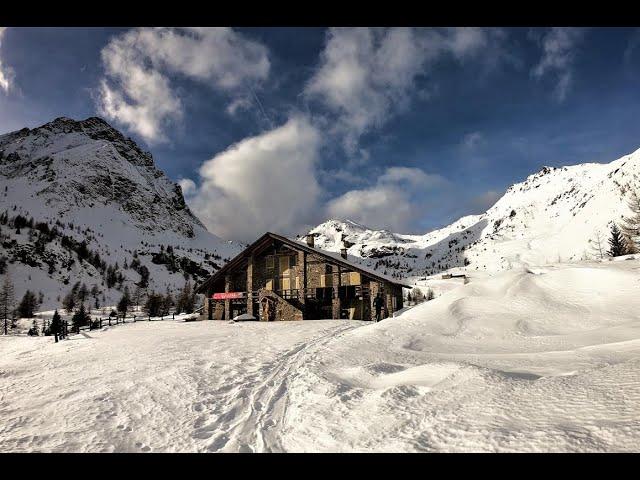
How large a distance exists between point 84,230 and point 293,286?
132m

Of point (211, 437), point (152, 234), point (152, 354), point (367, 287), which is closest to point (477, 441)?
point (211, 437)

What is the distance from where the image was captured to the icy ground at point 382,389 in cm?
502

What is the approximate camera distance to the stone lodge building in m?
30.5

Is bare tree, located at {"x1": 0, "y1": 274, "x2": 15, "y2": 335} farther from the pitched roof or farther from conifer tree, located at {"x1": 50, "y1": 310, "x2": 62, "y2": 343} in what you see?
the pitched roof

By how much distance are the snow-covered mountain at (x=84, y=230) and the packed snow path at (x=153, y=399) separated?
272 feet

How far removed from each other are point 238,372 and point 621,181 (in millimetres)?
230738

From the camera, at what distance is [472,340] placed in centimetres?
1236

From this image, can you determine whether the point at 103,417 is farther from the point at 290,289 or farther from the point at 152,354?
the point at 290,289

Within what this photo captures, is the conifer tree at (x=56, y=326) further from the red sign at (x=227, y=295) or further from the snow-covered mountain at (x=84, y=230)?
the snow-covered mountain at (x=84, y=230)

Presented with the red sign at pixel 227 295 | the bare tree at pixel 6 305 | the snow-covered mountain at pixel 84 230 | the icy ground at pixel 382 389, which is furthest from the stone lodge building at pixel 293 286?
the snow-covered mountain at pixel 84 230

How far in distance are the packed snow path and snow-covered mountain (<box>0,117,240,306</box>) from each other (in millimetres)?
82791

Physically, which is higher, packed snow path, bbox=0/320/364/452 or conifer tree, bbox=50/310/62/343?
conifer tree, bbox=50/310/62/343

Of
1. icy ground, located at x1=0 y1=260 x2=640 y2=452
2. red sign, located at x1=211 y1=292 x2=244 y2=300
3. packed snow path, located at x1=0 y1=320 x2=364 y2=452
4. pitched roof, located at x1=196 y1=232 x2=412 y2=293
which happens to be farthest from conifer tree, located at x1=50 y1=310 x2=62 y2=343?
red sign, located at x1=211 y1=292 x2=244 y2=300

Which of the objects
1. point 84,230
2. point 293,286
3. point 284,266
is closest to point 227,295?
point 284,266
